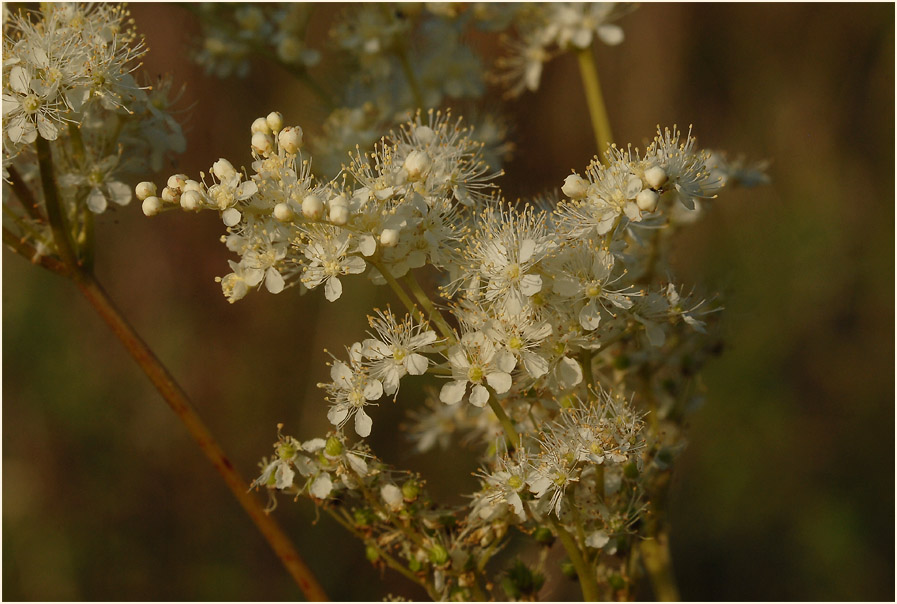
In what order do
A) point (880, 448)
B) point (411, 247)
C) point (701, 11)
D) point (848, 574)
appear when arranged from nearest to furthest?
point (411, 247)
point (848, 574)
point (880, 448)
point (701, 11)

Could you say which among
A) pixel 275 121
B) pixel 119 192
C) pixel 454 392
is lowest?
pixel 454 392

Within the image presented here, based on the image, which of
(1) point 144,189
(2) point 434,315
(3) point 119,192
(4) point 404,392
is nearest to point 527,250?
(2) point 434,315

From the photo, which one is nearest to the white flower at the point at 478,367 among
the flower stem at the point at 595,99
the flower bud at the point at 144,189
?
the flower bud at the point at 144,189

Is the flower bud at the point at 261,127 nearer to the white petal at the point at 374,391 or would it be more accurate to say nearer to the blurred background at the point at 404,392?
the white petal at the point at 374,391

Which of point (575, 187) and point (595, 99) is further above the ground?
point (595, 99)

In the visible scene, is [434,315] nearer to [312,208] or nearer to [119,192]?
[312,208]

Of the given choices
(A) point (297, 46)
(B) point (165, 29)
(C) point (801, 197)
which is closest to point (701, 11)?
(C) point (801, 197)

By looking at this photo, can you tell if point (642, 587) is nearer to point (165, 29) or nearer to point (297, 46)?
point (297, 46)
